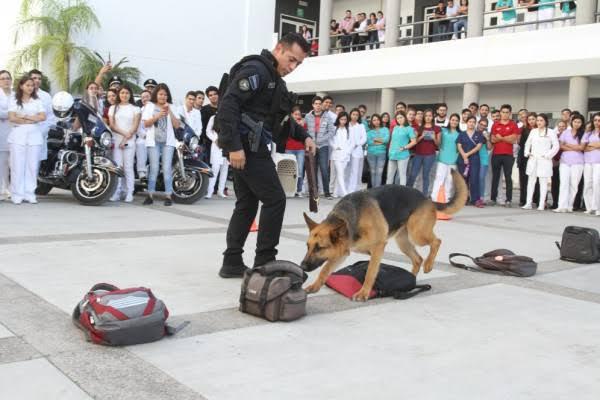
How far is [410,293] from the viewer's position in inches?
186

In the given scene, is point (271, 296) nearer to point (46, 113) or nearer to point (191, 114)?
point (46, 113)

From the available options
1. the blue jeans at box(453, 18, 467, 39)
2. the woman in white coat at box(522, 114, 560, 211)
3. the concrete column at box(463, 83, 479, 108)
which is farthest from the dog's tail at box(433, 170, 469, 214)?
the blue jeans at box(453, 18, 467, 39)

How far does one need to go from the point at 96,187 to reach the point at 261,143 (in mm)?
5280

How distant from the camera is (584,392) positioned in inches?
115

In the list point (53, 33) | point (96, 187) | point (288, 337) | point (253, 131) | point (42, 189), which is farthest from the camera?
point (53, 33)

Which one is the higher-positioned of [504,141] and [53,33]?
[53,33]

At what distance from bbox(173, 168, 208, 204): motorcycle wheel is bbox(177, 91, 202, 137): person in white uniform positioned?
829 millimetres

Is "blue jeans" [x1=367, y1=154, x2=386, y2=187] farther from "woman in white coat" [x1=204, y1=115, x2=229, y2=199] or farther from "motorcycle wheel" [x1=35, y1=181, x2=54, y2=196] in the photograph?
"motorcycle wheel" [x1=35, y1=181, x2=54, y2=196]

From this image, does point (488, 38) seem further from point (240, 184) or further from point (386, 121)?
point (240, 184)

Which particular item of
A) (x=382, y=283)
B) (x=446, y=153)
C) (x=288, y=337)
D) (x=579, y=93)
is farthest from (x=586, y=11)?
(x=288, y=337)

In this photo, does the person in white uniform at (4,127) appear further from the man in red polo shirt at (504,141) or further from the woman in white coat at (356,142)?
the man in red polo shirt at (504,141)

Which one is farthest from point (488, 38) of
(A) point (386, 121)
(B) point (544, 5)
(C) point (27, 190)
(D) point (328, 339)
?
(D) point (328, 339)

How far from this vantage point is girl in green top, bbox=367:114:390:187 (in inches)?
527

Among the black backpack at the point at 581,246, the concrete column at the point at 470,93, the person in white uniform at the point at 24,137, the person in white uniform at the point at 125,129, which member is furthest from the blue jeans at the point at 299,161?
the concrete column at the point at 470,93
